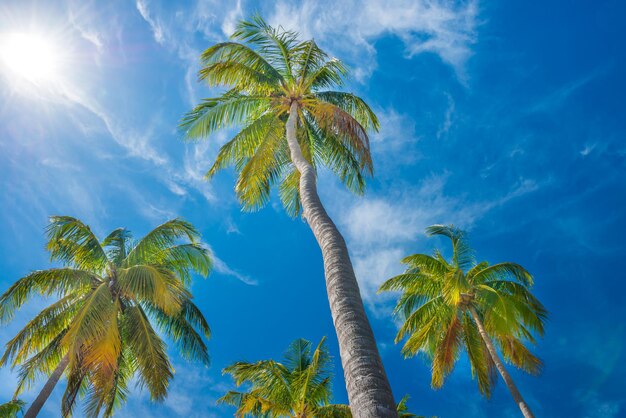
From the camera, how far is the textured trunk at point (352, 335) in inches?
159

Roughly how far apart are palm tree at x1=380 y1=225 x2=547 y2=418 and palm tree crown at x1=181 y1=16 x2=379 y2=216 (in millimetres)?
5323

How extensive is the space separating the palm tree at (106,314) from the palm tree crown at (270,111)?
3.38m

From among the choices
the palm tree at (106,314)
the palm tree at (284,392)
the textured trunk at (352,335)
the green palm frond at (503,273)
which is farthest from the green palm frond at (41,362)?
the green palm frond at (503,273)

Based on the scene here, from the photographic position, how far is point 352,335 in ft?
15.8

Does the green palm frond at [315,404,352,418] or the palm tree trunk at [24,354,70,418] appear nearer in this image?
the palm tree trunk at [24,354,70,418]

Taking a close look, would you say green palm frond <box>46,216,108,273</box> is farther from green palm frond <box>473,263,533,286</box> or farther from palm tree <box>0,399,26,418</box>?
green palm frond <box>473,263,533,286</box>

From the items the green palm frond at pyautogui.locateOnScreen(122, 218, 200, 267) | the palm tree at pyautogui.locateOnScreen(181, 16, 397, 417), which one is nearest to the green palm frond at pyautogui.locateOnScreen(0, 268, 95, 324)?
the green palm frond at pyautogui.locateOnScreen(122, 218, 200, 267)

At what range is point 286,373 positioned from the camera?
17969mm

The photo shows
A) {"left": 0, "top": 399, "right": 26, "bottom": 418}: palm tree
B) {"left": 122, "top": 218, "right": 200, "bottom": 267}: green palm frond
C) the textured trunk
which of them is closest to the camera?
the textured trunk

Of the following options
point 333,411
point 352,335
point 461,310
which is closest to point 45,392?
point 333,411

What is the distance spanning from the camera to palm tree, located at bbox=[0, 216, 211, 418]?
1161cm

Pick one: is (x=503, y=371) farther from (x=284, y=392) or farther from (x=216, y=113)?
(x=216, y=113)

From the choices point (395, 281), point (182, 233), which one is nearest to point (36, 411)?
point (182, 233)

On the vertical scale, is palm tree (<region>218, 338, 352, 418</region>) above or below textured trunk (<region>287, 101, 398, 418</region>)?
above
